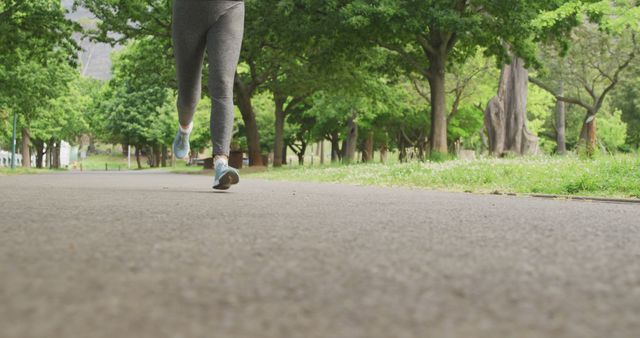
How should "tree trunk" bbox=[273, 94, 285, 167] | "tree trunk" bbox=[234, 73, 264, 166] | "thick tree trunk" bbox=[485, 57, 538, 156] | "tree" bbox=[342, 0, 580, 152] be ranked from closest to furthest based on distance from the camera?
1. "tree" bbox=[342, 0, 580, 152]
2. "thick tree trunk" bbox=[485, 57, 538, 156]
3. "tree trunk" bbox=[234, 73, 264, 166]
4. "tree trunk" bbox=[273, 94, 285, 167]

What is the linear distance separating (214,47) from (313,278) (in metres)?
4.57

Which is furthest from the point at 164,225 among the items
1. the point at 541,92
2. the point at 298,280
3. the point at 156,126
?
the point at 156,126

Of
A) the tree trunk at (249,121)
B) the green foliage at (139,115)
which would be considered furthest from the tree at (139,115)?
the tree trunk at (249,121)

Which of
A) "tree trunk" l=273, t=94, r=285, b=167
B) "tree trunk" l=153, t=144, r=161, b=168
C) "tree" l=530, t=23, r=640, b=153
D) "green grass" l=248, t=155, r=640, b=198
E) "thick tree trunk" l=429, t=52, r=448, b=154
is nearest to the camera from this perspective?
"green grass" l=248, t=155, r=640, b=198

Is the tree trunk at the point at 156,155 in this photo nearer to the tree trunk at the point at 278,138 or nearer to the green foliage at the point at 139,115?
the green foliage at the point at 139,115

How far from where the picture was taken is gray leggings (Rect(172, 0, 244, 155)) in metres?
6.21

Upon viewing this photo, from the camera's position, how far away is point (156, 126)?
188ft

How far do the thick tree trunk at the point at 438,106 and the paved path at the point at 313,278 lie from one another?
17.3m

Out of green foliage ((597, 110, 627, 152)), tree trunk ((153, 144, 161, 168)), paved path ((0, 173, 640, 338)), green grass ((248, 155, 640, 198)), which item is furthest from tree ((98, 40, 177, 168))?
paved path ((0, 173, 640, 338))

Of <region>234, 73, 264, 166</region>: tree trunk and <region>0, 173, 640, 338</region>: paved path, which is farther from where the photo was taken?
<region>234, 73, 264, 166</region>: tree trunk

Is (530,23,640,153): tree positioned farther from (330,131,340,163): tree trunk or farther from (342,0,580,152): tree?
(342,0,580,152): tree

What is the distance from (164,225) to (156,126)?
55.3m

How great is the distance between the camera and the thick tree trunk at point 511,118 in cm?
2167

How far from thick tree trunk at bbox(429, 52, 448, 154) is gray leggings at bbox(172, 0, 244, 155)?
1492 cm
